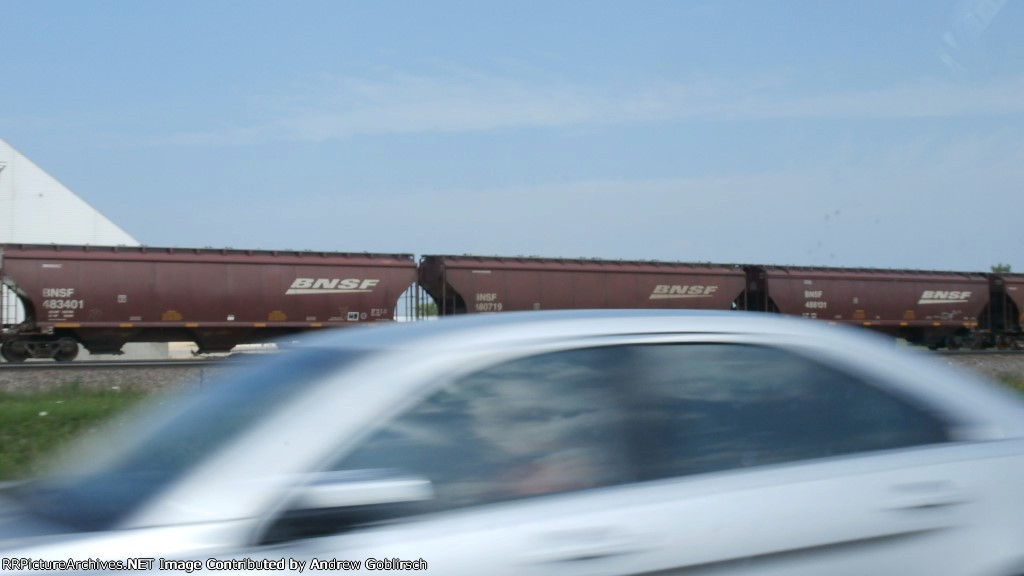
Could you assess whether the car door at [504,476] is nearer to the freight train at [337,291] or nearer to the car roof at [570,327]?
the car roof at [570,327]

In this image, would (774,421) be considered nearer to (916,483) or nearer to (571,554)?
(916,483)

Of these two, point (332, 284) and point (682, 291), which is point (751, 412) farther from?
Answer: point (682, 291)

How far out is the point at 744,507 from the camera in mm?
2809

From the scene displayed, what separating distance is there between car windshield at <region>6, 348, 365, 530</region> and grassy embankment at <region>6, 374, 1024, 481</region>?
5023 mm

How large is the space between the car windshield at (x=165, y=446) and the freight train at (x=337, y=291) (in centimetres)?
2008

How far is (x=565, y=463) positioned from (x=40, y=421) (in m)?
8.81

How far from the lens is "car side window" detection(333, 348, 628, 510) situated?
2648 millimetres

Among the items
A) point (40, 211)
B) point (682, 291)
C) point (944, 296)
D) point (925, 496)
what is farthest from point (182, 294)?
point (944, 296)

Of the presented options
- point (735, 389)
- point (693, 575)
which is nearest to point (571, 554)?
point (693, 575)

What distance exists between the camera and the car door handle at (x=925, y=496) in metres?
2.98

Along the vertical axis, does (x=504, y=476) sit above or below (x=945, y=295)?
above

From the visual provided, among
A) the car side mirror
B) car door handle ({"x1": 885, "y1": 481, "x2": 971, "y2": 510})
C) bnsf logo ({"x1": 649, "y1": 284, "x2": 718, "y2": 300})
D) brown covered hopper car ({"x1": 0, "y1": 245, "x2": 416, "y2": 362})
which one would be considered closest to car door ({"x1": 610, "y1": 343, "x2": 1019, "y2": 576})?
car door handle ({"x1": 885, "y1": 481, "x2": 971, "y2": 510})

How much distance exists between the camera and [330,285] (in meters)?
25.3

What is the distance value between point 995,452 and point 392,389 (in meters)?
2.19
